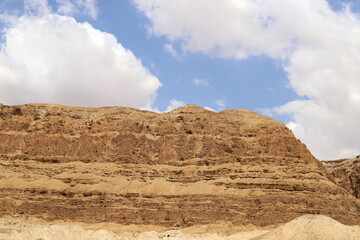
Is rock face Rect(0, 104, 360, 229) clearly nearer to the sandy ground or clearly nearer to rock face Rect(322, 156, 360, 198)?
the sandy ground

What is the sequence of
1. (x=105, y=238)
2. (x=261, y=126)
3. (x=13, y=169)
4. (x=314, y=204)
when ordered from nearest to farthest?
(x=105, y=238) < (x=314, y=204) < (x=13, y=169) < (x=261, y=126)

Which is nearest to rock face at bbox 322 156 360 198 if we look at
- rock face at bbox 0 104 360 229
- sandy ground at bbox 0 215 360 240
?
rock face at bbox 0 104 360 229

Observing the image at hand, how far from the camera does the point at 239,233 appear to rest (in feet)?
238

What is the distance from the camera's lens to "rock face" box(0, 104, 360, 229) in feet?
256

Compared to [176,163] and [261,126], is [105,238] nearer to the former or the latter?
[176,163]

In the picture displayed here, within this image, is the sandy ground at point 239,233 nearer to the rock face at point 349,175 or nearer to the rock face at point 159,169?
the rock face at point 159,169

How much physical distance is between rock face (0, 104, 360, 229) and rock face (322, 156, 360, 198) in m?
37.4

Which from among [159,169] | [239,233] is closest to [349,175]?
[159,169]

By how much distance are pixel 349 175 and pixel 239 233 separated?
2622 inches

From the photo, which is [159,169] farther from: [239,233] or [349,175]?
[349,175]

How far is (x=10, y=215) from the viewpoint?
79188mm

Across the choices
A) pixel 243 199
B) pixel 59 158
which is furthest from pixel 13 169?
pixel 243 199

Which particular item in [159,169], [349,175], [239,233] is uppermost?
[349,175]

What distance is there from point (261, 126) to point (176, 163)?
18.2 metres
